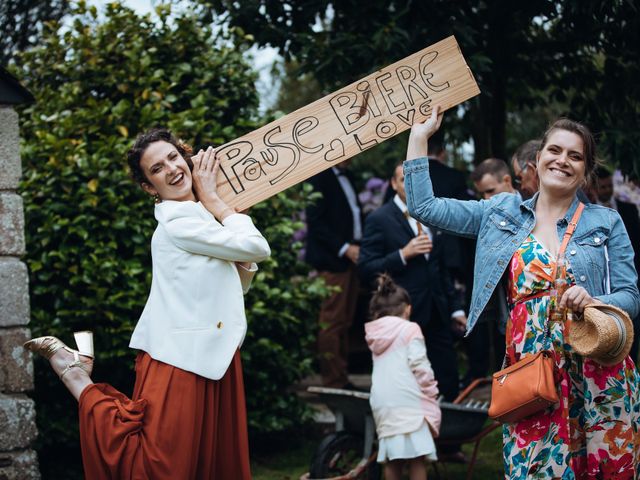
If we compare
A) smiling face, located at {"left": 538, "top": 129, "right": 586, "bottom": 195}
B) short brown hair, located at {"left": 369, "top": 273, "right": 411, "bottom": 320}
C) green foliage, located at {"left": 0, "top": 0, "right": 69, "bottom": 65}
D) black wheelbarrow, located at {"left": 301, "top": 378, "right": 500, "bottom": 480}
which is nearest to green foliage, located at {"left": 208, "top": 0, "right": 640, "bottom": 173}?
short brown hair, located at {"left": 369, "top": 273, "right": 411, "bottom": 320}

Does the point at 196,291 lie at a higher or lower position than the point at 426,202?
lower

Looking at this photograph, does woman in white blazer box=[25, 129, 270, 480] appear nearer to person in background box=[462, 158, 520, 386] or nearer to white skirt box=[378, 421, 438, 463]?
person in background box=[462, 158, 520, 386]

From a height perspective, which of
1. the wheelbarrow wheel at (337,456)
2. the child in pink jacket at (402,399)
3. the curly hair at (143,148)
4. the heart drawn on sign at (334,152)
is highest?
the curly hair at (143,148)

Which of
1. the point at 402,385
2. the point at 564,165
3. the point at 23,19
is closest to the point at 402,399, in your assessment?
the point at 402,385

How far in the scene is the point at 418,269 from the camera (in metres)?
6.37

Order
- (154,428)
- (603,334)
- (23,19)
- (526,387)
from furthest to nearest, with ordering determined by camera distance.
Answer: (23,19)
(154,428)
(526,387)
(603,334)

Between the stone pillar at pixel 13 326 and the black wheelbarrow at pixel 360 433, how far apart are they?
162 centimetres

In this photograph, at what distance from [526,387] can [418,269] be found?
2.74m

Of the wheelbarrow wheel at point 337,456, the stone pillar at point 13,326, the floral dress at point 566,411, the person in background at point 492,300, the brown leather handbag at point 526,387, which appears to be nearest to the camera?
the brown leather handbag at point 526,387

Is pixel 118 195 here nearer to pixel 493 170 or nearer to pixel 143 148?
pixel 143 148

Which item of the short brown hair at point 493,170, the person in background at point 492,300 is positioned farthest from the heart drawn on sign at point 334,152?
the short brown hair at point 493,170

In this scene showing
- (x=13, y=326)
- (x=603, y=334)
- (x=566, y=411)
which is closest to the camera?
(x=603, y=334)

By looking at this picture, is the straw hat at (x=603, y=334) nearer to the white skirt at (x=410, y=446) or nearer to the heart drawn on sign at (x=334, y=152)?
the heart drawn on sign at (x=334, y=152)

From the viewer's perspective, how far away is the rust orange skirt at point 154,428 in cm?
387
